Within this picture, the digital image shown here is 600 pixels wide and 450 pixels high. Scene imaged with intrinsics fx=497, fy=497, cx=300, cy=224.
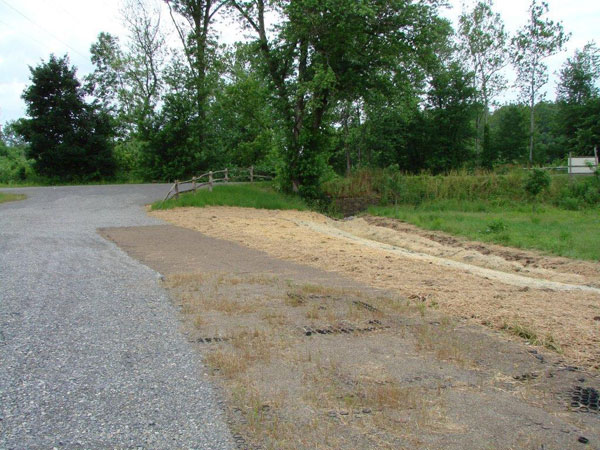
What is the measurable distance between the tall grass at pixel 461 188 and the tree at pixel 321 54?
125 inches

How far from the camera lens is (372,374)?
4.49m

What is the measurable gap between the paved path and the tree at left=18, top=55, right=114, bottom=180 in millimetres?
27246

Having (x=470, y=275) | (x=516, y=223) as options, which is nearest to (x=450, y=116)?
(x=516, y=223)

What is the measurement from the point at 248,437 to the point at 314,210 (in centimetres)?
2248

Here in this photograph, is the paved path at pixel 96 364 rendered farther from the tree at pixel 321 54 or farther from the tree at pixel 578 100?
the tree at pixel 578 100

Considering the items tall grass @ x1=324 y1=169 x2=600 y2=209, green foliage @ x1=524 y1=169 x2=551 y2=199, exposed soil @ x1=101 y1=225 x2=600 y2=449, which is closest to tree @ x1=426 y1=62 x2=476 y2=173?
tall grass @ x1=324 y1=169 x2=600 y2=209

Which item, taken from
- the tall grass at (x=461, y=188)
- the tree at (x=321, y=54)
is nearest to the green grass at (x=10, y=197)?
the tree at (x=321, y=54)

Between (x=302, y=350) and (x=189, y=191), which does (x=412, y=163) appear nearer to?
(x=189, y=191)

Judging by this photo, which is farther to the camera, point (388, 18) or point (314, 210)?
point (314, 210)

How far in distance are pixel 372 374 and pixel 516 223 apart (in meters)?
16.6

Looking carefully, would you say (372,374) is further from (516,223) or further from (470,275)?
(516,223)

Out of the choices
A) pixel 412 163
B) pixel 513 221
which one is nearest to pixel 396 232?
pixel 513 221

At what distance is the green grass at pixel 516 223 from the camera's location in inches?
540

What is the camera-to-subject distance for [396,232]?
18766 millimetres
